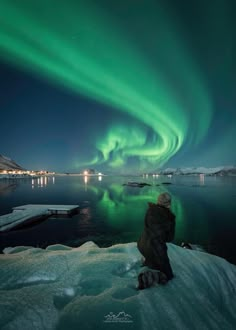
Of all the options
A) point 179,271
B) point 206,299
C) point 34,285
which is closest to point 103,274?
point 34,285

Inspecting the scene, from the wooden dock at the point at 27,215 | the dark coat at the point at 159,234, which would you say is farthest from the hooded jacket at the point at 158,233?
the wooden dock at the point at 27,215

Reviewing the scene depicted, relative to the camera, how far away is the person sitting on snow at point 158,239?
243 inches

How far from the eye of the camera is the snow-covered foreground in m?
4.77

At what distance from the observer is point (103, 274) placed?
7129 mm

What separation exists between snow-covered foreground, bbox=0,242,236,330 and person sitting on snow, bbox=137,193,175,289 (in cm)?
31

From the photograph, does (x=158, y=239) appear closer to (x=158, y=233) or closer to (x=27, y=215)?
(x=158, y=233)

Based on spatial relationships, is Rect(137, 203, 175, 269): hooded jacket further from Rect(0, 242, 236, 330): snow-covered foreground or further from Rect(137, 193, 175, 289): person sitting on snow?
Rect(0, 242, 236, 330): snow-covered foreground

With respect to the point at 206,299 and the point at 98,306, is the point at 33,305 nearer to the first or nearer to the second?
the point at 98,306

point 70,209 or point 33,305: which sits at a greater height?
point 33,305

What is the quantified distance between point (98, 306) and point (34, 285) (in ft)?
8.10

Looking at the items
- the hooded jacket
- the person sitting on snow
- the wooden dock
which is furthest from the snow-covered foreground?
the wooden dock

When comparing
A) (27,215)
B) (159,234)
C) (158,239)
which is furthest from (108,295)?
(27,215)

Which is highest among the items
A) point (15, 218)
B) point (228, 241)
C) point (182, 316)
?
point (182, 316)

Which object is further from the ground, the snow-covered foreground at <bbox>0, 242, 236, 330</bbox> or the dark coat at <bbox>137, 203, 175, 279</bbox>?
the dark coat at <bbox>137, 203, 175, 279</bbox>
